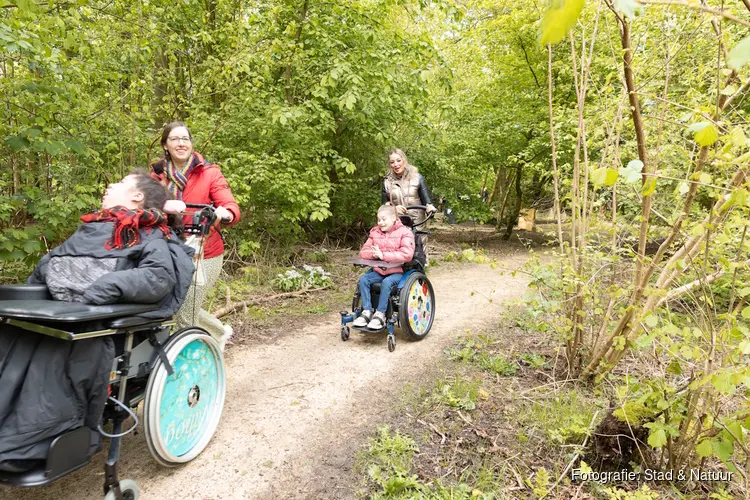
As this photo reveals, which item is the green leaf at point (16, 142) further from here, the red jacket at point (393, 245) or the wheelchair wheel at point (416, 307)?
the wheelchair wheel at point (416, 307)

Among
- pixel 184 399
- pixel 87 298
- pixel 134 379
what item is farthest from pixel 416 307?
pixel 87 298

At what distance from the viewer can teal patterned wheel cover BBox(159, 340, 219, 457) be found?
2.15m

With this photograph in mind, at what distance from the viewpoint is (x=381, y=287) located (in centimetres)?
414

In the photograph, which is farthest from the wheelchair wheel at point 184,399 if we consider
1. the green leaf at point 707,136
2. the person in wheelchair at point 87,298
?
the green leaf at point 707,136

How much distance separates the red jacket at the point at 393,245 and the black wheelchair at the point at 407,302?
0.08m

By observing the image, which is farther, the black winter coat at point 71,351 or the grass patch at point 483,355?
the grass patch at point 483,355

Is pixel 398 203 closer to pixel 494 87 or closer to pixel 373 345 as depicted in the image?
pixel 373 345

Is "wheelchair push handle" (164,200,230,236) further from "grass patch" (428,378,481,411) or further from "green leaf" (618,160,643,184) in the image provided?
"green leaf" (618,160,643,184)

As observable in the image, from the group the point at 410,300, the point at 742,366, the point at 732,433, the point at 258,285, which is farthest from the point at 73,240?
the point at 258,285

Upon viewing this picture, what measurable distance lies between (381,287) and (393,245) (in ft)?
1.42

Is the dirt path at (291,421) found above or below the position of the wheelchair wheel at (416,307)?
below

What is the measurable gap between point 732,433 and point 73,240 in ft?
10.9

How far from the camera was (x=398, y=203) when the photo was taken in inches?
202

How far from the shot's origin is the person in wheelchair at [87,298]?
5.23 feet
